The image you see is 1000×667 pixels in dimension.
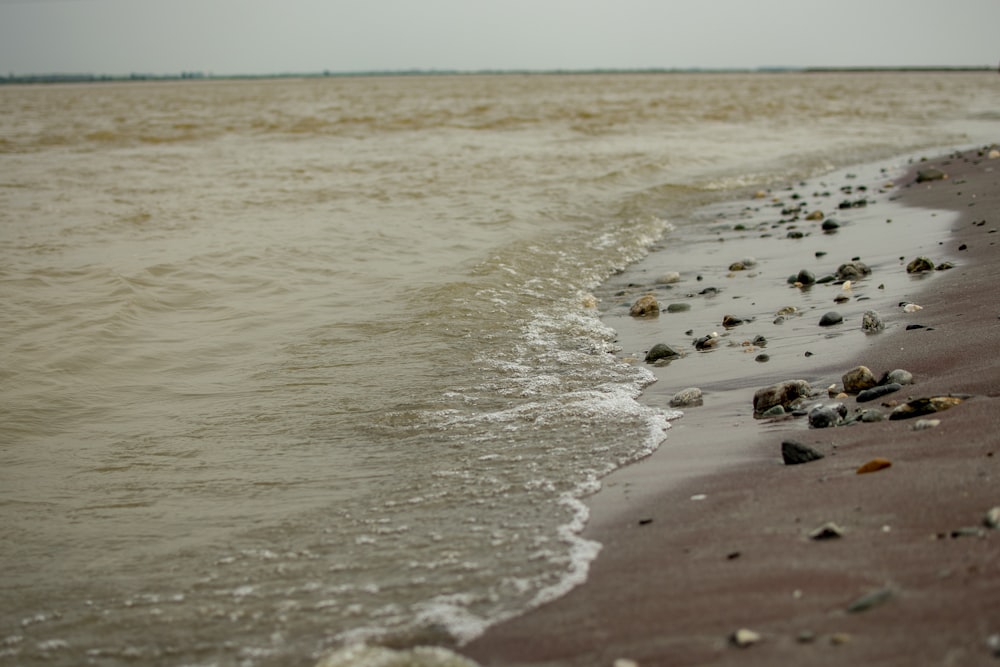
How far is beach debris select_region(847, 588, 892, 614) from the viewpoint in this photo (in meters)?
2.47

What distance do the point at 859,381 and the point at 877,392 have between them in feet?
0.60

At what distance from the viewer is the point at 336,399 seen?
5.67 metres

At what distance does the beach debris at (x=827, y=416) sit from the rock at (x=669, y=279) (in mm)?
4614

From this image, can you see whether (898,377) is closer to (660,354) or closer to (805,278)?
(660,354)

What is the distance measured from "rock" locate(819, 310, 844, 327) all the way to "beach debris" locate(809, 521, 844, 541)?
367cm

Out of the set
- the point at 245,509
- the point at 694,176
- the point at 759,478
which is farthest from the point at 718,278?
the point at 694,176

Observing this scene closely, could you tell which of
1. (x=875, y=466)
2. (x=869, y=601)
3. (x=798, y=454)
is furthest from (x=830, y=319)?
(x=869, y=601)

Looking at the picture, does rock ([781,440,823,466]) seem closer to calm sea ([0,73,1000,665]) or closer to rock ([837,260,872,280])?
calm sea ([0,73,1000,665])

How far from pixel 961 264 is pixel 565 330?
11.6 feet

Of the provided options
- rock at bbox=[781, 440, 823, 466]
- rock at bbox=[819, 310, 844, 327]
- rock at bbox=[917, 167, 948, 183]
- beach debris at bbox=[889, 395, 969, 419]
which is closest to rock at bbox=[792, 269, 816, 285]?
rock at bbox=[819, 310, 844, 327]

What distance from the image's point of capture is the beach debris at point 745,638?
245 cm

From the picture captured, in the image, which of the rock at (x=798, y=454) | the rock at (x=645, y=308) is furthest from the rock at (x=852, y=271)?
the rock at (x=798, y=454)

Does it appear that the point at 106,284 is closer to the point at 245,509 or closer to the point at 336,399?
the point at 336,399

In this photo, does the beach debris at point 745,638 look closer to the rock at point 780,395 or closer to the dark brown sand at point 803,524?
the dark brown sand at point 803,524
